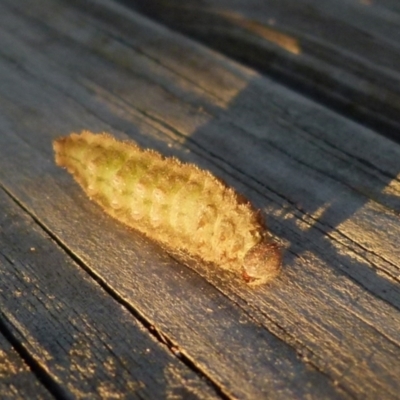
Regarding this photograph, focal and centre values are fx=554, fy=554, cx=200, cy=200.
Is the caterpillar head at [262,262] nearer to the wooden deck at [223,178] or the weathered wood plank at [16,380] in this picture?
the wooden deck at [223,178]

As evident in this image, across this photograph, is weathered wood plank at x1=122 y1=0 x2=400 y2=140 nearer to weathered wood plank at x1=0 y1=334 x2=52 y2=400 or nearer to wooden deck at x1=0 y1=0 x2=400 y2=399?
wooden deck at x1=0 y1=0 x2=400 y2=399

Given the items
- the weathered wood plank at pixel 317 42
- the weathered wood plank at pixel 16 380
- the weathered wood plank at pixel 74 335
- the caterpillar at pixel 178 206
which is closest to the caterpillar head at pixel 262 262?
the caterpillar at pixel 178 206

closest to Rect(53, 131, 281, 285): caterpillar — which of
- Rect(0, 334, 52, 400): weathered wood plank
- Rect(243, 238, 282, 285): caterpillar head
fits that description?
Rect(243, 238, 282, 285): caterpillar head

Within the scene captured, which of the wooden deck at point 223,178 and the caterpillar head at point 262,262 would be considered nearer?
the wooden deck at point 223,178

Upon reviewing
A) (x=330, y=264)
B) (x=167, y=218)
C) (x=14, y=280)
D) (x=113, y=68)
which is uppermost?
(x=113, y=68)

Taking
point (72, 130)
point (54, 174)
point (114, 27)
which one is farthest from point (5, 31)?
point (54, 174)

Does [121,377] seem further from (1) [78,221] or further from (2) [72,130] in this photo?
(2) [72,130]
